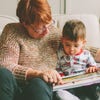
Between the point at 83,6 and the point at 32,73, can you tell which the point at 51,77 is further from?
the point at 83,6

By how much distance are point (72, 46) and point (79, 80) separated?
0.23 m

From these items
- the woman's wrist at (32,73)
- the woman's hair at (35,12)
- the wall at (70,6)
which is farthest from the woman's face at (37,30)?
the wall at (70,6)

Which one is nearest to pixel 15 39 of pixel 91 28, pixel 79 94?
pixel 79 94

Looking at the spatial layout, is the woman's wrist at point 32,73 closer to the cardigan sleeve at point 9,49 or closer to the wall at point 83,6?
the cardigan sleeve at point 9,49

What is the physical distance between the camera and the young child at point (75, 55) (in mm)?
1606

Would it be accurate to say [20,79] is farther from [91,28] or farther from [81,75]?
[91,28]

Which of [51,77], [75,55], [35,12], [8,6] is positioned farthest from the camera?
[8,6]

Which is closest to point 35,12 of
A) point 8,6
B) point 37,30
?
point 37,30

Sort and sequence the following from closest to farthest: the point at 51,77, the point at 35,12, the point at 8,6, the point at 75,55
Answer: the point at 51,77, the point at 35,12, the point at 75,55, the point at 8,6

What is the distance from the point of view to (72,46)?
5.28ft

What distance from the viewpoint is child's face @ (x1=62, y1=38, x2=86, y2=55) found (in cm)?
161

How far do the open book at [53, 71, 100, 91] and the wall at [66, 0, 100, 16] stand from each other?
3.58ft

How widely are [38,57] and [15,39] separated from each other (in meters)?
0.16

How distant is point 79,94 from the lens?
161cm
